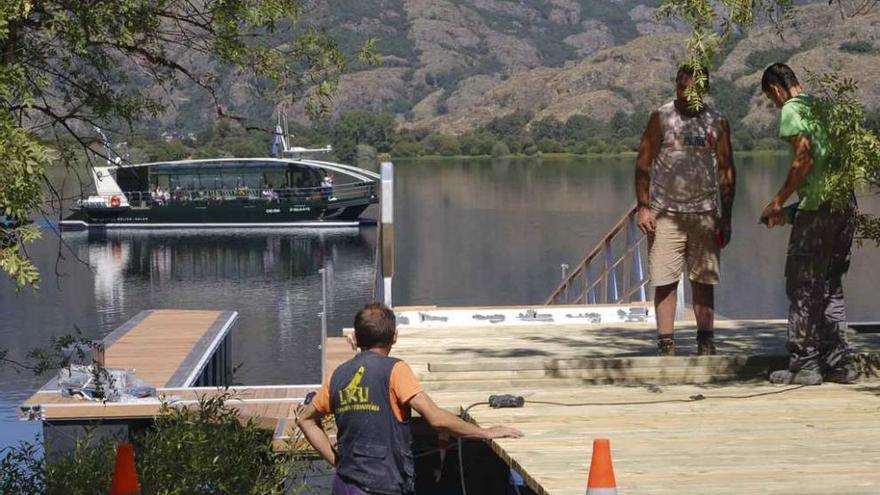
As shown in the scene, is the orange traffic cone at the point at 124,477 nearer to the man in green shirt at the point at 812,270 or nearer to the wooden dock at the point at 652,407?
the wooden dock at the point at 652,407

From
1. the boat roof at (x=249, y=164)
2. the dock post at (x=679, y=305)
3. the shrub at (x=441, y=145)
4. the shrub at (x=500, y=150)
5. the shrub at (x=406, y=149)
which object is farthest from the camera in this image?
the shrub at (x=441, y=145)

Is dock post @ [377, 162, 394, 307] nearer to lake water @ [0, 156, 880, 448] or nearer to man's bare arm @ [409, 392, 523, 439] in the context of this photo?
man's bare arm @ [409, 392, 523, 439]

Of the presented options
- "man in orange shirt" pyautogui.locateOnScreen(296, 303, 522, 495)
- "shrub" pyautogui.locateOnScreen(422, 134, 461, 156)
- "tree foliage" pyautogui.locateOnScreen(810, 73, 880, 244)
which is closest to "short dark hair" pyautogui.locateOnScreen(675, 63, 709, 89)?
"tree foliage" pyautogui.locateOnScreen(810, 73, 880, 244)

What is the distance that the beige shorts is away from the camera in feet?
26.0

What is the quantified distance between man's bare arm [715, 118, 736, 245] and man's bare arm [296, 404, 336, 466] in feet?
10.3

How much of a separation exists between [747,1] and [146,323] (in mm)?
15155

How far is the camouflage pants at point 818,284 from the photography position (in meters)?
7.29

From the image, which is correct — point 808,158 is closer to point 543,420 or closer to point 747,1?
point 747,1

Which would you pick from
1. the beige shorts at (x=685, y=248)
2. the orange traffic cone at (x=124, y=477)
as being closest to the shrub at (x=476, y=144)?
the beige shorts at (x=685, y=248)

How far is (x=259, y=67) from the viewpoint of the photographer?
6.98 meters

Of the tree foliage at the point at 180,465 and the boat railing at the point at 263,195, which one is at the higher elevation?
→ the tree foliage at the point at 180,465

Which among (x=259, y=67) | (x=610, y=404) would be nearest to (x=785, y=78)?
(x=610, y=404)

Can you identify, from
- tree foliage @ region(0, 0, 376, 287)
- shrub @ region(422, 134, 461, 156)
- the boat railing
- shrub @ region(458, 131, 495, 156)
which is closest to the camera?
tree foliage @ region(0, 0, 376, 287)

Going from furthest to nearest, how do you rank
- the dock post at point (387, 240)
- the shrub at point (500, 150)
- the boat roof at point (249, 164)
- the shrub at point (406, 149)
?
1. the shrub at point (406, 149)
2. the shrub at point (500, 150)
3. the boat roof at point (249, 164)
4. the dock post at point (387, 240)
